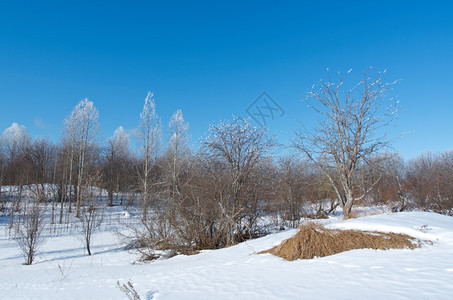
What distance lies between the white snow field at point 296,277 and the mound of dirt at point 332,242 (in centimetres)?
25

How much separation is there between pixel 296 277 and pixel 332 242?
7.15ft

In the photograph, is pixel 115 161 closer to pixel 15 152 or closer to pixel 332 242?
pixel 15 152

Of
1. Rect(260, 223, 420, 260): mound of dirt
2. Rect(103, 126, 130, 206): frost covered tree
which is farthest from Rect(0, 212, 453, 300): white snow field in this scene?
Rect(103, 126, 130, 206): frost covered tree

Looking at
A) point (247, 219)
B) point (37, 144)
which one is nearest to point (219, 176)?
point (247, 219)

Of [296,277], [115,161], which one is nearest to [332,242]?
[296,277]

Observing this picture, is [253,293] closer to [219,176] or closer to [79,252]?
[219,176]

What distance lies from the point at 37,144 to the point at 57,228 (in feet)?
71.1

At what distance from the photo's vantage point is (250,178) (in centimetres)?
1376

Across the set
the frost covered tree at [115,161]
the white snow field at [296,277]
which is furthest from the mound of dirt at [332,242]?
the frost covered tree at [115,161]

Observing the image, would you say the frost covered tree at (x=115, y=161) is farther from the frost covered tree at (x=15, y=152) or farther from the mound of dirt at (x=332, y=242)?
the mound of dirt at (x=332, y=242)

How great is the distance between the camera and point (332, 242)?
6938 mm

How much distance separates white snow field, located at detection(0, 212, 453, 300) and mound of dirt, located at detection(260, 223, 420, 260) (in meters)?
0.25

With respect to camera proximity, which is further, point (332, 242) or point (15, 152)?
point (15, 152)

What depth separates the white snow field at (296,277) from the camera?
13.9 ft
